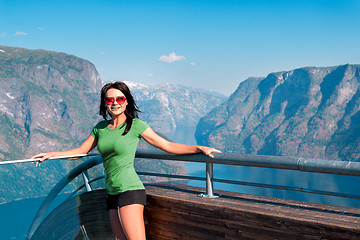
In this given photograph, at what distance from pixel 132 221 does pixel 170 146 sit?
2.18 feet

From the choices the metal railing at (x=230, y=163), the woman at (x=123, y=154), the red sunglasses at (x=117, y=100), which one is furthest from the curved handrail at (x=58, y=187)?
the red sunglasses at (x=117, y=100)

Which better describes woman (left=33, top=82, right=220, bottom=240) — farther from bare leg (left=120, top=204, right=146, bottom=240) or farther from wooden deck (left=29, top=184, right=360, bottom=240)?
wooden deck (left=29, top=184, right=360, bottom=240)

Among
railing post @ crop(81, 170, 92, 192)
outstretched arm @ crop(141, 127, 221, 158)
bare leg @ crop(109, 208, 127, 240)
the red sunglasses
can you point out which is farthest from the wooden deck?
the red sunglasses

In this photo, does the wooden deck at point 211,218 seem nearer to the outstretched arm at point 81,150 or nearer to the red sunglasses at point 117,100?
the outstretched arm at point 81,150

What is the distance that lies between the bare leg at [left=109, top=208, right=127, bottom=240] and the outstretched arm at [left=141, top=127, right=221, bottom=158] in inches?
24.2

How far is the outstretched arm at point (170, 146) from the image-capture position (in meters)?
2.92

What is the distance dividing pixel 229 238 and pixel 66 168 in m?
1.54

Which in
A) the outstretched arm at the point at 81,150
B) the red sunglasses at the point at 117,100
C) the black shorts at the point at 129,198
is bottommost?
the black shorts at the point at 129,198

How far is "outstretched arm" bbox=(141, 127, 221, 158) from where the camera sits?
2.92 m

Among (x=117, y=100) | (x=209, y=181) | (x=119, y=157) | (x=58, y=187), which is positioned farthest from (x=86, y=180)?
(x=209, y=181)

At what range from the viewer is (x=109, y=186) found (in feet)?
9.39

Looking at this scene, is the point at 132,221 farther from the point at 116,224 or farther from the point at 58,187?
the point at 58,187

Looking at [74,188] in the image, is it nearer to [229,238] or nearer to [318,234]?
[229,238]

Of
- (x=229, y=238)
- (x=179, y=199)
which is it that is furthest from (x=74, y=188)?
(x=229, y=238)
